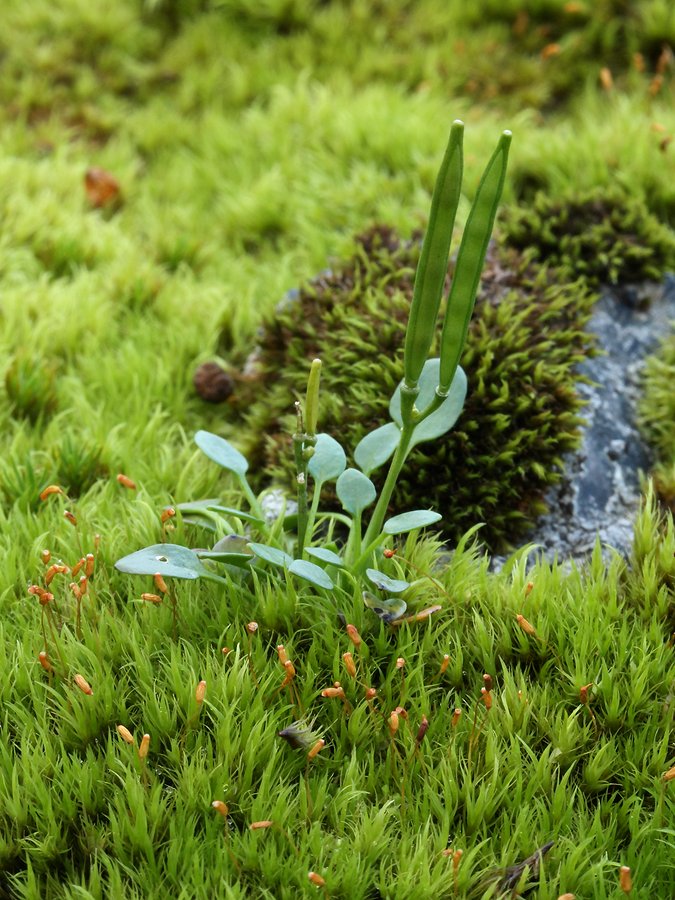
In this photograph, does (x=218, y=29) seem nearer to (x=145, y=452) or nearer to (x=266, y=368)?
(x=266, y=368)

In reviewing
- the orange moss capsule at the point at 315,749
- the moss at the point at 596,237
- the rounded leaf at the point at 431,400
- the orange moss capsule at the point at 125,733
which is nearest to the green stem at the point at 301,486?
the rounded leaf at the point at 431,400

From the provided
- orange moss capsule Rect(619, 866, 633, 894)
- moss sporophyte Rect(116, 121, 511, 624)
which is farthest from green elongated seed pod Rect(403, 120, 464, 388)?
orange moss capsule Rect(619, 866, 633, 894)

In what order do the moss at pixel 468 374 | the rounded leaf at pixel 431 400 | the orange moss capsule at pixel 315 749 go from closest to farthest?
the orange moss capsule at pixel 315 749 < the rounded leaf at pixel 431 400 < the moss at pixel 468 374

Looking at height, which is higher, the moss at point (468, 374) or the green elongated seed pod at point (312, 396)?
the green elongated seed pod at point (312, 396)

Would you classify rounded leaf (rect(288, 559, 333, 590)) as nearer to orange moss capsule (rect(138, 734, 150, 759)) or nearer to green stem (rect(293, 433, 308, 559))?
green stem (rect(293, 433, 308, 559))

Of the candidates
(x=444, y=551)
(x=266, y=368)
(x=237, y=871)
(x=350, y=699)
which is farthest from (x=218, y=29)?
(x=237, y=871)

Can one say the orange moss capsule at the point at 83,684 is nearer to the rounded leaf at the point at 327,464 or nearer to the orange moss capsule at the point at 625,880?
the rounded leaf at the point at 327,464

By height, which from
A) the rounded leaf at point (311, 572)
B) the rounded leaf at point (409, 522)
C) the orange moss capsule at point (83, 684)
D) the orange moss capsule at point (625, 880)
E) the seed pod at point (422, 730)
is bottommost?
the orange moss capsule at point (625, 880)

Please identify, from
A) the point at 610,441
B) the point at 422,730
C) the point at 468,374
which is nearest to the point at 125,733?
the point at 422,730

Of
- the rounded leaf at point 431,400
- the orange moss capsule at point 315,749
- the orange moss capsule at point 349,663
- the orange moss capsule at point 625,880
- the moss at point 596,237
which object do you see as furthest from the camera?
the moss at point 596,237
